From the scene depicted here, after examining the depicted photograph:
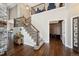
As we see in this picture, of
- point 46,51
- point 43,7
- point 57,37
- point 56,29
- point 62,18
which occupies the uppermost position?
point 43,7

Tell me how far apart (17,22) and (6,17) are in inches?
9.1

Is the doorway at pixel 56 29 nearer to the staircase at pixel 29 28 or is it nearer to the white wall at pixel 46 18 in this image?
the white wall at pixel 46 18

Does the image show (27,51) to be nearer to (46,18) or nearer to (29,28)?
(29,28)

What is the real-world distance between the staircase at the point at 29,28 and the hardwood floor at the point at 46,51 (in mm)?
140

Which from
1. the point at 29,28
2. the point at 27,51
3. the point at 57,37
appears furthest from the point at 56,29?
the point at 27,51

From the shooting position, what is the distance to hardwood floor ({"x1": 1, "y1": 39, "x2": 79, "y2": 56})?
2207 mm

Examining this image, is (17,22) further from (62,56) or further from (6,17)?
(62,56)

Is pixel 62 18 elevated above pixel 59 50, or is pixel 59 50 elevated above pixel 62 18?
pixel 62 18

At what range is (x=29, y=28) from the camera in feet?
7.50

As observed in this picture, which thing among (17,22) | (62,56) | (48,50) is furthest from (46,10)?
(62,56)

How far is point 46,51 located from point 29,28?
567mm

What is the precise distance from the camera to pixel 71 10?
2.22 metres

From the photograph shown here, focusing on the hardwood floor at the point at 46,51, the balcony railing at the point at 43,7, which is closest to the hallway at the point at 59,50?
the hardwood floor at the point at 46,51

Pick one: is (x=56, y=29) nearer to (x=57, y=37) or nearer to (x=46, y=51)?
(x=57, y=37)
